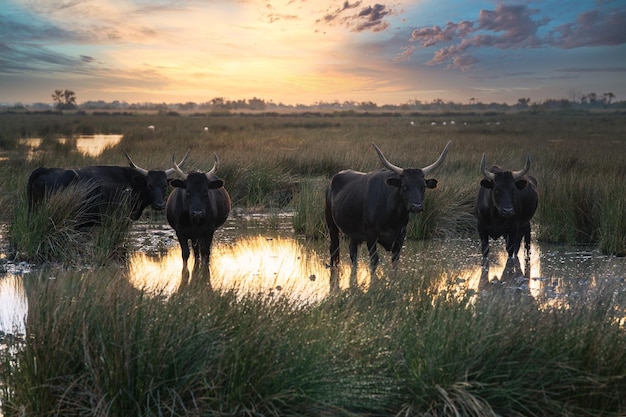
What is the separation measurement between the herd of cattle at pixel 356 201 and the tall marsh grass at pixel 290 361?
9.72 ft

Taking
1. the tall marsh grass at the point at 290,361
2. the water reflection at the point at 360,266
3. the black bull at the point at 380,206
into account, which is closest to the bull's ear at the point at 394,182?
the black bull at the point at 380,206

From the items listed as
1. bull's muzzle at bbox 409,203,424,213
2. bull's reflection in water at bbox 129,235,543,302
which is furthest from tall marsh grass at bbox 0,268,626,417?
bull's muzzle at bbox 409,203,424,213

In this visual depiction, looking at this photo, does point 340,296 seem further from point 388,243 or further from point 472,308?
point 388,243

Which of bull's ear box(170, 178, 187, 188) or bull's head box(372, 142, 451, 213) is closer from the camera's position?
bull's head box(372, 142, 451, 213)

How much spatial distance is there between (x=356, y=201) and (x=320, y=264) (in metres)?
1.17

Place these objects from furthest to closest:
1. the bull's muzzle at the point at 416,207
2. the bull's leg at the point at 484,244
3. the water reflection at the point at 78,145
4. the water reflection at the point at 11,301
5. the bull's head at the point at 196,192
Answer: the water reflection at the point at 78,145 → the bull's leg at the point at 484,244 → the bull's head at the point at 196,192 → the bull's muzzle at the point at 416,207 → the water reflection at the point at 11,301

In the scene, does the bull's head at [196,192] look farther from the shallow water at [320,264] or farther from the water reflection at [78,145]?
the water reflection at [78,145]

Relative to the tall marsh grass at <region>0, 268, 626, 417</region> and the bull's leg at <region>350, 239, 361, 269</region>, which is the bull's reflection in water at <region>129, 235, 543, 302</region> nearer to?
the bull's leg at <region>350, 239, 361, 269</region>

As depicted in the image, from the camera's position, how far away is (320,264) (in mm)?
8906

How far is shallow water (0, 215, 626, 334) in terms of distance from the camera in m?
7.02

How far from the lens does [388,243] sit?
7.91 meters

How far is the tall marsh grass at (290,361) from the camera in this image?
376 centimetres

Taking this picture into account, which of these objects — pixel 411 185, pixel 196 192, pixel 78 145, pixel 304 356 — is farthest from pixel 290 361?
pixel 78 145

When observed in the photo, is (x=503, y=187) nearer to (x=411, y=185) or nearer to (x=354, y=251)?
(x=411, y=185)
